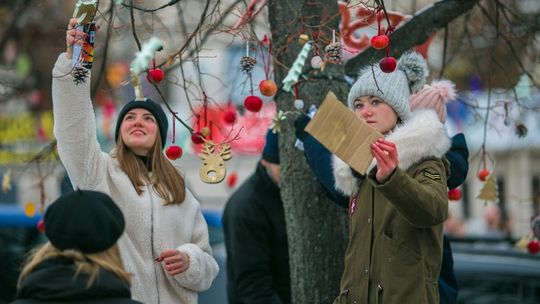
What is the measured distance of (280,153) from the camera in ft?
17.1

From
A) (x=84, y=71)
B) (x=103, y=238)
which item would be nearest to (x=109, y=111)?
(x=84, y=71)

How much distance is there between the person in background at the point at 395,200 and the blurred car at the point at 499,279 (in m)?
2.37

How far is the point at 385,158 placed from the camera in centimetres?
371

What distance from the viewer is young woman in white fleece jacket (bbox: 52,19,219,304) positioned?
13.9 ft

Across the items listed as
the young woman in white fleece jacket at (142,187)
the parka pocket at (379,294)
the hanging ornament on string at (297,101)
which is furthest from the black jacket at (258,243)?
the parka pocket at (379,294)

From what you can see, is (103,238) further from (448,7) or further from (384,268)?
(448,7)

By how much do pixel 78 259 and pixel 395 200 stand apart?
119cm

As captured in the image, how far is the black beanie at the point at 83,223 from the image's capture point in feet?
10.2

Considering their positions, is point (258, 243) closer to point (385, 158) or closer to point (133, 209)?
point (133, 209)

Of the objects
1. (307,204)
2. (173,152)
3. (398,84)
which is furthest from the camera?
(307,204)

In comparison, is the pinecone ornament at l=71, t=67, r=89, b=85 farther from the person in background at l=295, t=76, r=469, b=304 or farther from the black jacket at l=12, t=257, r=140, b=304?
the black jacket at l=12, t=257, r=140, b=304

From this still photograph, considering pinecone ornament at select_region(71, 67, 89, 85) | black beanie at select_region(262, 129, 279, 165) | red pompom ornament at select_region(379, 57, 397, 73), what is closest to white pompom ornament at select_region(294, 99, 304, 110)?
black beanie at select_region(262, 129, 279, 165)

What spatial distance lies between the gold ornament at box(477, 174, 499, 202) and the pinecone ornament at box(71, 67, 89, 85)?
2396 mm

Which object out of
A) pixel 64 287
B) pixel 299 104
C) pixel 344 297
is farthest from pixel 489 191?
pixel 64 287
